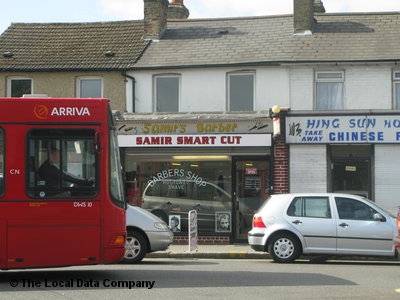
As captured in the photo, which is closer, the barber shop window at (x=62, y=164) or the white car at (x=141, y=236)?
the barber shop window at (x=62, y=164)

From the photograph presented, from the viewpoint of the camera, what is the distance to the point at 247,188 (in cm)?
2170

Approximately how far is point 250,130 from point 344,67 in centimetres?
337

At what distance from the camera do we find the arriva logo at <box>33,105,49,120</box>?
38.2ft

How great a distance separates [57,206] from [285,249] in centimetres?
622

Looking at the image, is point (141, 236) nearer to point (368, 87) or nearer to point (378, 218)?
point (378, 218)

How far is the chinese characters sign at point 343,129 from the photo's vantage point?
21.0 metres

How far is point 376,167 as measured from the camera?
21.1m

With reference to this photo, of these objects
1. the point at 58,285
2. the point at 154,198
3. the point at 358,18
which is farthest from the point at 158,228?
the point at 358,18

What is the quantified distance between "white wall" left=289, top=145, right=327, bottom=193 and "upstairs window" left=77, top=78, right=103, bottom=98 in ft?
21.3

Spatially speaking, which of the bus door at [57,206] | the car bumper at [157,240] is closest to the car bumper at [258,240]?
the car bumper at [157,240]

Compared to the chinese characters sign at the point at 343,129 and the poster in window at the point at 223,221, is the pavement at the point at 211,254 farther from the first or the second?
the chinese characters sign at the point at 343,129

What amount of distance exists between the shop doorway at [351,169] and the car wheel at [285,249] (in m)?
5.89

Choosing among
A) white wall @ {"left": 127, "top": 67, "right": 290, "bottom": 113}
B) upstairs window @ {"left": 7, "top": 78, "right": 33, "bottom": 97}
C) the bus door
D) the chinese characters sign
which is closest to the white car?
the bus door

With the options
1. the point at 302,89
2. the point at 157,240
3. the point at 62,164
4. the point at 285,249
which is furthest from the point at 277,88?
the point at 62,164
